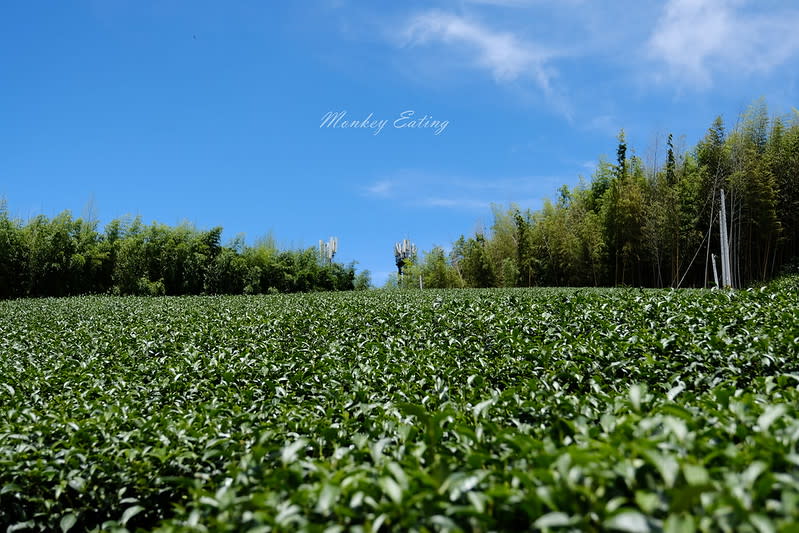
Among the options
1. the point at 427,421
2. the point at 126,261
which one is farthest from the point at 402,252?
the point at 427,421

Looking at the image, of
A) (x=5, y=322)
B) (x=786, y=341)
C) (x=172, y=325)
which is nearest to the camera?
(x=786, y=341)

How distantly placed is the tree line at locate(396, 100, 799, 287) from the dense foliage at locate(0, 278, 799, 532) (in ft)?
36.9

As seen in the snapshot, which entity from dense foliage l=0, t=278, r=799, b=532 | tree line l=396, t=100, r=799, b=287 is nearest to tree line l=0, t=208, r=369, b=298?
tree line l=396, t=100, r=799, b=287

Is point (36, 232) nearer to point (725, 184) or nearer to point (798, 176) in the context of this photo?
point (725, 184)

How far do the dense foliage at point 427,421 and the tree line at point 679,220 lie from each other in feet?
36.9

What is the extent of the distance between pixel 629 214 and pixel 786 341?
13470 mm

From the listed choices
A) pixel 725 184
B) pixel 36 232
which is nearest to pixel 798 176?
pixel 725 184

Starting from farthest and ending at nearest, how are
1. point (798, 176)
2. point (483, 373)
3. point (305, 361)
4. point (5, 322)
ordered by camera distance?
point (798, 176) → point (5, 322) → point (305, 361) → point (483, 373)

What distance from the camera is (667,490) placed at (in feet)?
2.88

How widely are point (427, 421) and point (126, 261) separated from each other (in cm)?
1815

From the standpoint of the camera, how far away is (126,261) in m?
16.9

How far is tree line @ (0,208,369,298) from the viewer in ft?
53.3

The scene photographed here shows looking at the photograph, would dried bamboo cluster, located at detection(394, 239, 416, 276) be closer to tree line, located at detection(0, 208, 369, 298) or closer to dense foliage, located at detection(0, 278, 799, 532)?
tree line, located at detection(0, 208, 369, 298)

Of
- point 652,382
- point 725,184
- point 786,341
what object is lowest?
point 652,382
